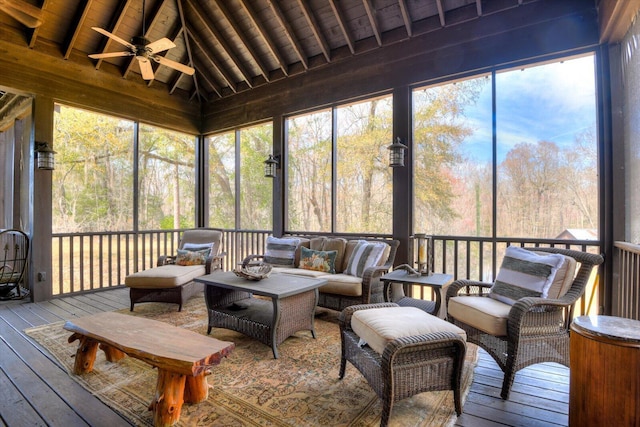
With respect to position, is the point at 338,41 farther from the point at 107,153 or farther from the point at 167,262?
the point at 107,153

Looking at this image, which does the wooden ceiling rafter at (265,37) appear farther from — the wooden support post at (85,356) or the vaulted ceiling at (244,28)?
the wooden support post at (85,356)

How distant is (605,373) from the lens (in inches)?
62.7

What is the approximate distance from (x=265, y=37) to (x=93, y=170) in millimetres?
4214

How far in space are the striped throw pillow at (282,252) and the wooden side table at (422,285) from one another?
1578 millimetres

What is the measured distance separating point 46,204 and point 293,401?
489cm

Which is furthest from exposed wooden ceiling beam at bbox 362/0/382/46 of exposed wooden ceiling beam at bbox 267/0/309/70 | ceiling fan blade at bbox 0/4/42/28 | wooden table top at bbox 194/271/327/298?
ceiling fan blade at bbox 0/4/42/28

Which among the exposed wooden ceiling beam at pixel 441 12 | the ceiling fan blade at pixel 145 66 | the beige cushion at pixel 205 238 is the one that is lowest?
the beige cushion at pixel 205 238

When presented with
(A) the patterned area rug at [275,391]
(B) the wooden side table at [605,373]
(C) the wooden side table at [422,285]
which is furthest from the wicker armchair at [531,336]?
(C) the wooden side table at [422,285]

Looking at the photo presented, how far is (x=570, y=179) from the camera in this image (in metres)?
3.61

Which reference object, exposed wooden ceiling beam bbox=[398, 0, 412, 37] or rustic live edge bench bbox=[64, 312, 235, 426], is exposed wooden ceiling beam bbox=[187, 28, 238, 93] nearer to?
exposed wooden ceiling beam bbox=[398, 0, 412, 37]

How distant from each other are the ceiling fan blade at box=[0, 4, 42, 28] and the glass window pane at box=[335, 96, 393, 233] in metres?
4.30

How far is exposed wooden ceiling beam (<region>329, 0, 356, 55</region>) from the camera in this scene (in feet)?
14.5

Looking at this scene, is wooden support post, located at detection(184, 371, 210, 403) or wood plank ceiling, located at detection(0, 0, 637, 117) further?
wood plank ceiling, located at detection(0, 0, 637, 117)

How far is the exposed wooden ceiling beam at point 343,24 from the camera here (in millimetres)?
4430
